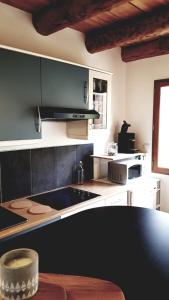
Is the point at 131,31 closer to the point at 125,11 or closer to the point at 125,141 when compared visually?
the point at 125,11

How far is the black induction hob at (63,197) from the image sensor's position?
2.10 meters

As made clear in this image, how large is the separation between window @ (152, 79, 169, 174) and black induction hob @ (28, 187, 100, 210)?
130cm

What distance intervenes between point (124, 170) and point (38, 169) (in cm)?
99

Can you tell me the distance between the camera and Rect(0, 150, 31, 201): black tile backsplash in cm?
211

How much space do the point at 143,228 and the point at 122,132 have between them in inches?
81.8

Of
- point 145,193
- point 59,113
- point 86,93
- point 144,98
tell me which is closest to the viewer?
point 59,113

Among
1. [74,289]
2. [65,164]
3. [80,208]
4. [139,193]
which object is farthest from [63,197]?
[74,289]

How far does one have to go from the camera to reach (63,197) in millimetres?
2301

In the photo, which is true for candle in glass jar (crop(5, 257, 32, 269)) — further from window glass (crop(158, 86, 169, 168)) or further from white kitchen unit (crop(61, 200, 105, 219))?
window glass (crop(158, 86, 169, 168))

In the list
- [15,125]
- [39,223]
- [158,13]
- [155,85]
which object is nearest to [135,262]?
A: [39,223]

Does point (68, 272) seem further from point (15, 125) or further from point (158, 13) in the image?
point (158, 13)

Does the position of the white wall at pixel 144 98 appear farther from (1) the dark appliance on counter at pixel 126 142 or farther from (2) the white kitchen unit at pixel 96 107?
(2) the white kitchen unit at pixel 96 107

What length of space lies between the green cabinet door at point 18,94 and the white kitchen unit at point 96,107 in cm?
67

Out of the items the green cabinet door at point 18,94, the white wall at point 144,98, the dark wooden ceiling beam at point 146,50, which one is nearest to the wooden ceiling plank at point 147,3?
the dark wooden ceiling beam at point 146,50
